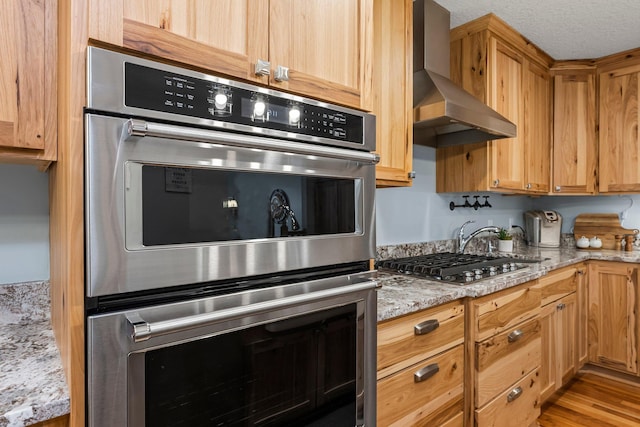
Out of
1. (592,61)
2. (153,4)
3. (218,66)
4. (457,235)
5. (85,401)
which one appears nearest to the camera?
(85,401)

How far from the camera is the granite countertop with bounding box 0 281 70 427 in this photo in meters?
0.65

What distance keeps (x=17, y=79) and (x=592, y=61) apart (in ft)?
12.7

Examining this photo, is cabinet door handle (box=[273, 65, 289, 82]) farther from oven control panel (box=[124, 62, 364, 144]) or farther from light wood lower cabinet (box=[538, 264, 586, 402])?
light wood lower cabinet (box=[538, 264, 586, 402])

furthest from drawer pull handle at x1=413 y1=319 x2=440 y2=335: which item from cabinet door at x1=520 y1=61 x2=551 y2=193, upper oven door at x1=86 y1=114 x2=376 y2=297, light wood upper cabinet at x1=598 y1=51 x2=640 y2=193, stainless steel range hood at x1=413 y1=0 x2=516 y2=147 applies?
light wood upper cabinet at x1=598 y1=51 x2=640 y2=193

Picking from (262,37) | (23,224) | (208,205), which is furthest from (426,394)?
(23,224)

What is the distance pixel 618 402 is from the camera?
2494mm

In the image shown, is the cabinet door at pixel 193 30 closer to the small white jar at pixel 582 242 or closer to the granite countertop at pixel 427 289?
the granite countertop at pixel 427 289

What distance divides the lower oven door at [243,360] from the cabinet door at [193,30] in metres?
0.56

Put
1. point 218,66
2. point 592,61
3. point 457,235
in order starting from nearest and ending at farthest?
point 218,66, point 457,235, point 592,61

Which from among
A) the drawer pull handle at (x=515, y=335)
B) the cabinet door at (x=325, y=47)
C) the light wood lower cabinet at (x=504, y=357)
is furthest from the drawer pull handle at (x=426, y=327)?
the cabinet door at (x=325, y=47)

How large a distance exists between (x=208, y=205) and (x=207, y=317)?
0.25 meters

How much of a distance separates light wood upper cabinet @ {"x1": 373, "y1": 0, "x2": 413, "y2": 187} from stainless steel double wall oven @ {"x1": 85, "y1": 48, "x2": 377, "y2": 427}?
0.49 m

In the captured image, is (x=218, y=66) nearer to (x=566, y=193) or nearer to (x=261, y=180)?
(x=261, y=180)

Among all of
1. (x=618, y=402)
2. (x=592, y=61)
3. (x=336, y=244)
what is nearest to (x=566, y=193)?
(x=592, y=61)
